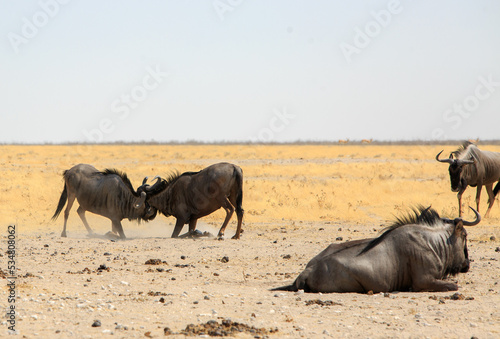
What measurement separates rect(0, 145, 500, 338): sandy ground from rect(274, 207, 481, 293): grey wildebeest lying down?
256 mm

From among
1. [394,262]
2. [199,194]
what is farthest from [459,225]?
[199,194]

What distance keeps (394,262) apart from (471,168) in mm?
10078

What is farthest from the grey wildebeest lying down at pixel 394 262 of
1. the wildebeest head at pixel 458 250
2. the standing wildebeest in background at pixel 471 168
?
the standing wildebeest in background at pixel 471 168

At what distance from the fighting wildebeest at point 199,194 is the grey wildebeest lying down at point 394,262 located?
6.49m

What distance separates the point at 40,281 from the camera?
9500 millimetres

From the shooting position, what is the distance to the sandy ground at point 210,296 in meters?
7.05

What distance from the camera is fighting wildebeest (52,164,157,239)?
16359 millimetres

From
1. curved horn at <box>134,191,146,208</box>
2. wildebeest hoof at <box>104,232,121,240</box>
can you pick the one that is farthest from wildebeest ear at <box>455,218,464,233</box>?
wildebeest hoof at <box>104,232,121,240</box>

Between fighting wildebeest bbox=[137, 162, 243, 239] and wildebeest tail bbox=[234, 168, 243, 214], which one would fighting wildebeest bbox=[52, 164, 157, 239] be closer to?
fighting wildebeest bbox=[137, 162, 243, 239]

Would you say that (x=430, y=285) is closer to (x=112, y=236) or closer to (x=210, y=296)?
(x=210, y=296)

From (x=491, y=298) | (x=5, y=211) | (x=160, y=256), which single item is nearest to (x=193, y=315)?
(x=491, y=298)

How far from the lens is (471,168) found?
18141mm

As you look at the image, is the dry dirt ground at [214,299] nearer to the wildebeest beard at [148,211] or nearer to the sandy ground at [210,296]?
the sandy ground at [210,296]

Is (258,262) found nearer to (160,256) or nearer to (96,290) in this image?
(160,256)
